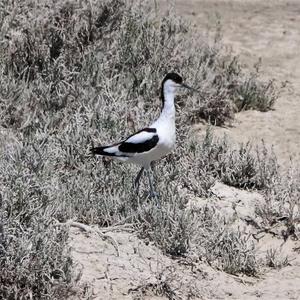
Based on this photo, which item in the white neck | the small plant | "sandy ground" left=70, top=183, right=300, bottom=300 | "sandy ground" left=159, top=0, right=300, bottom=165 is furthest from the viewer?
"sandy ground" left=159, top=0, right=300, bottom=165

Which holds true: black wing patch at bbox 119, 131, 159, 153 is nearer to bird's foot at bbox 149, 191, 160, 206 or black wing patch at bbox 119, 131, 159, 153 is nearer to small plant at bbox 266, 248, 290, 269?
bird's foot at bbox 149, 191, 160, 206

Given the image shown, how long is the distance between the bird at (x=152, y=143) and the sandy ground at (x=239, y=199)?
621mm

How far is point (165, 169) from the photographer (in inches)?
318

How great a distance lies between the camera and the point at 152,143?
7.11 meters

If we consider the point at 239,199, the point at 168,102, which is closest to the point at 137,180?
the point at 168,102

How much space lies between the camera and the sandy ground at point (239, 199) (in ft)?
20.9

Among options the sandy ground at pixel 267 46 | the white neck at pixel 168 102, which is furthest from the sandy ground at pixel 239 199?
the white neck at pixel 168 102

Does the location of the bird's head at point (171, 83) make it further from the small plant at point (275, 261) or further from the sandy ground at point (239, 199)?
the small plant at point (275, 261)

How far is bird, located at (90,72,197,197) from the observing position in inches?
281

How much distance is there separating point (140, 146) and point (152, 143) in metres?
0.11

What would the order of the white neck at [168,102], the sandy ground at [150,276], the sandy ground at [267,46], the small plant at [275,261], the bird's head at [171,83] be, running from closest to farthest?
the sandy ground at [150,276]
the small plant at [275,261]
the white neck at [168,102]
the bird's head at [171,83]
the sandy ground at [267,46]

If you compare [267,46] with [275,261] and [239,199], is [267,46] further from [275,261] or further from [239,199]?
[275,261]

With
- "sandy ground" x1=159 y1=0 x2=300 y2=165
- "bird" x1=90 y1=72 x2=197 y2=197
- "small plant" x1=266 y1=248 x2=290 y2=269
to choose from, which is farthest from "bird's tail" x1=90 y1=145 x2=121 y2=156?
"sandy ground" x1=159 y1=0 x2=300 y2=165

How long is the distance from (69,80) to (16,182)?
3023 mm
